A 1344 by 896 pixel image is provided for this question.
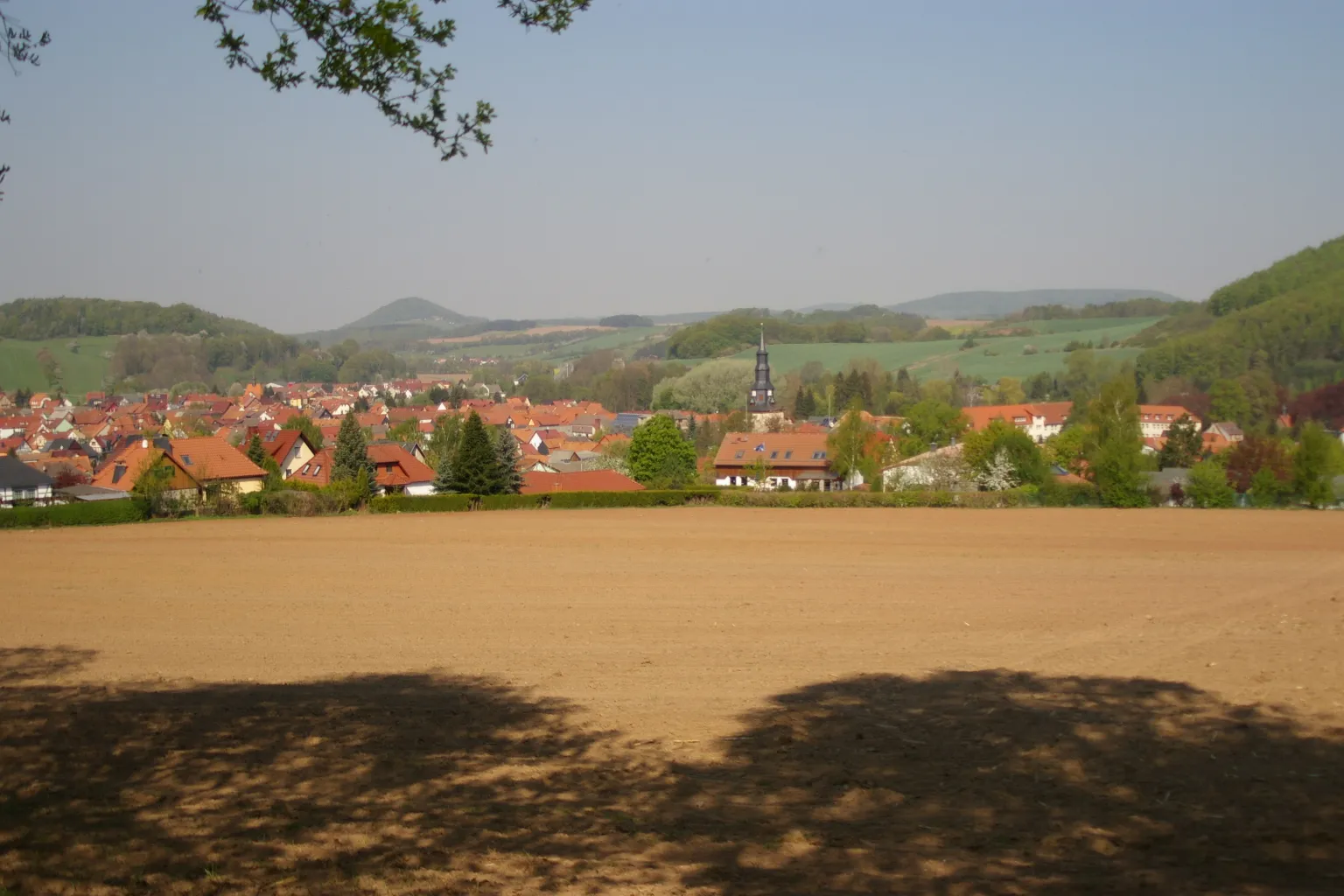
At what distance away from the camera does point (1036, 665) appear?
1399 centimetres

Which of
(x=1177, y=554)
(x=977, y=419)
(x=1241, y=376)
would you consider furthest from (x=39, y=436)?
(x=1241, y=376)

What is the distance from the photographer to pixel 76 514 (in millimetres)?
42812

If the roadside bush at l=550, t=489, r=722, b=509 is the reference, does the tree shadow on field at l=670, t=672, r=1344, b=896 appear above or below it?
above

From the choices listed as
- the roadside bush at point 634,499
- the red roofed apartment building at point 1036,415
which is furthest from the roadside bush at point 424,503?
the red roofed apartment building at point 1036,415

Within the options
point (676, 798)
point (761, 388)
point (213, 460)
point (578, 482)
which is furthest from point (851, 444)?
point (676, 798)

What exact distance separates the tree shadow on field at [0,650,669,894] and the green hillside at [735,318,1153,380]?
472 ft

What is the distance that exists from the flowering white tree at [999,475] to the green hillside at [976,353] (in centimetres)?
9550

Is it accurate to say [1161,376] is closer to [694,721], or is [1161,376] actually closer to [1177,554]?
[1177,554]

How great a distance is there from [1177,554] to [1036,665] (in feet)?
65.9

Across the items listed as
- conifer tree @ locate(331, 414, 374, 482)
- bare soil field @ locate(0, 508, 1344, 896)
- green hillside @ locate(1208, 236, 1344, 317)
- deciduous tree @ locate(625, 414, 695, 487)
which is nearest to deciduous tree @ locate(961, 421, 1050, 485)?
deciduous tree @ locate(625, 414, 695, 487)

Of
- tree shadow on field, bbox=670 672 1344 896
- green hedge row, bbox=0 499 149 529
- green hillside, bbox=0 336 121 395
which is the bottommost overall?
green hedge row, bbox=0 499 149 529

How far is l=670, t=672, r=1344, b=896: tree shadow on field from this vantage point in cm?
616

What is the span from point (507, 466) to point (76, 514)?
17151 mm

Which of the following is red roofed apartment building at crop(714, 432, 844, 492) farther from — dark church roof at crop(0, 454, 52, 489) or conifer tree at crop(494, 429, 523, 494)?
dark church roof at crop(0, 454, 52, 489)
